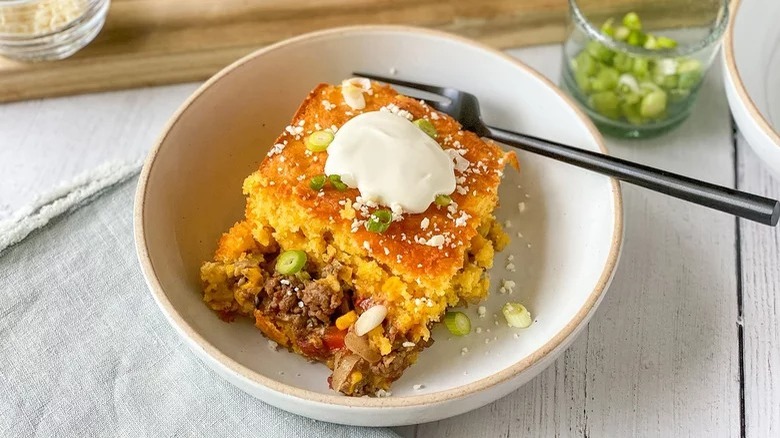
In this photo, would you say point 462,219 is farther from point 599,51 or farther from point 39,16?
point 39,16

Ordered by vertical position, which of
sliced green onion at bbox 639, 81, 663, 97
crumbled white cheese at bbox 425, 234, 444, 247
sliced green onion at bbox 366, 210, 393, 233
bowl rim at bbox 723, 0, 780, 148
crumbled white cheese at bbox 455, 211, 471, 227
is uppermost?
bowl rim at bbox 723, 0, 780, 148

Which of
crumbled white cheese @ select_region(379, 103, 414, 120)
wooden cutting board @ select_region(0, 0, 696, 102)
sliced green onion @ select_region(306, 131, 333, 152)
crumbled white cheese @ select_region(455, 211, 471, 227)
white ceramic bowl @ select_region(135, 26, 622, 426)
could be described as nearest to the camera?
white ceramic bowl @ select_region(135, 26, 622, 426)

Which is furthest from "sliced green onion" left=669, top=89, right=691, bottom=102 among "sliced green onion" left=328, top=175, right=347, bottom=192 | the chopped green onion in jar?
"sliced green onion" left=328, top=175, right=347, bottom=192

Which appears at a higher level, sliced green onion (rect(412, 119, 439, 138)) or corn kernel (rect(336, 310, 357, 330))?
sliced green onion (rect(412, 119, 439, 138))

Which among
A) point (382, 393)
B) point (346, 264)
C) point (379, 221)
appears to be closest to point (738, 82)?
point (379, 221)

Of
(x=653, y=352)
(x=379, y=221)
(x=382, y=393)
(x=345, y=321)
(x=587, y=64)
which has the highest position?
(x=379, y=221)

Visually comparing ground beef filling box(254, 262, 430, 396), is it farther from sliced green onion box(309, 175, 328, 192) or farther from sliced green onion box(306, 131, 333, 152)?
sliced green onion box(306, 131, 333, 152)

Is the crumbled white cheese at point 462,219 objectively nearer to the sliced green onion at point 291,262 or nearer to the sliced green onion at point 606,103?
the sliced green onion at point 291,262
